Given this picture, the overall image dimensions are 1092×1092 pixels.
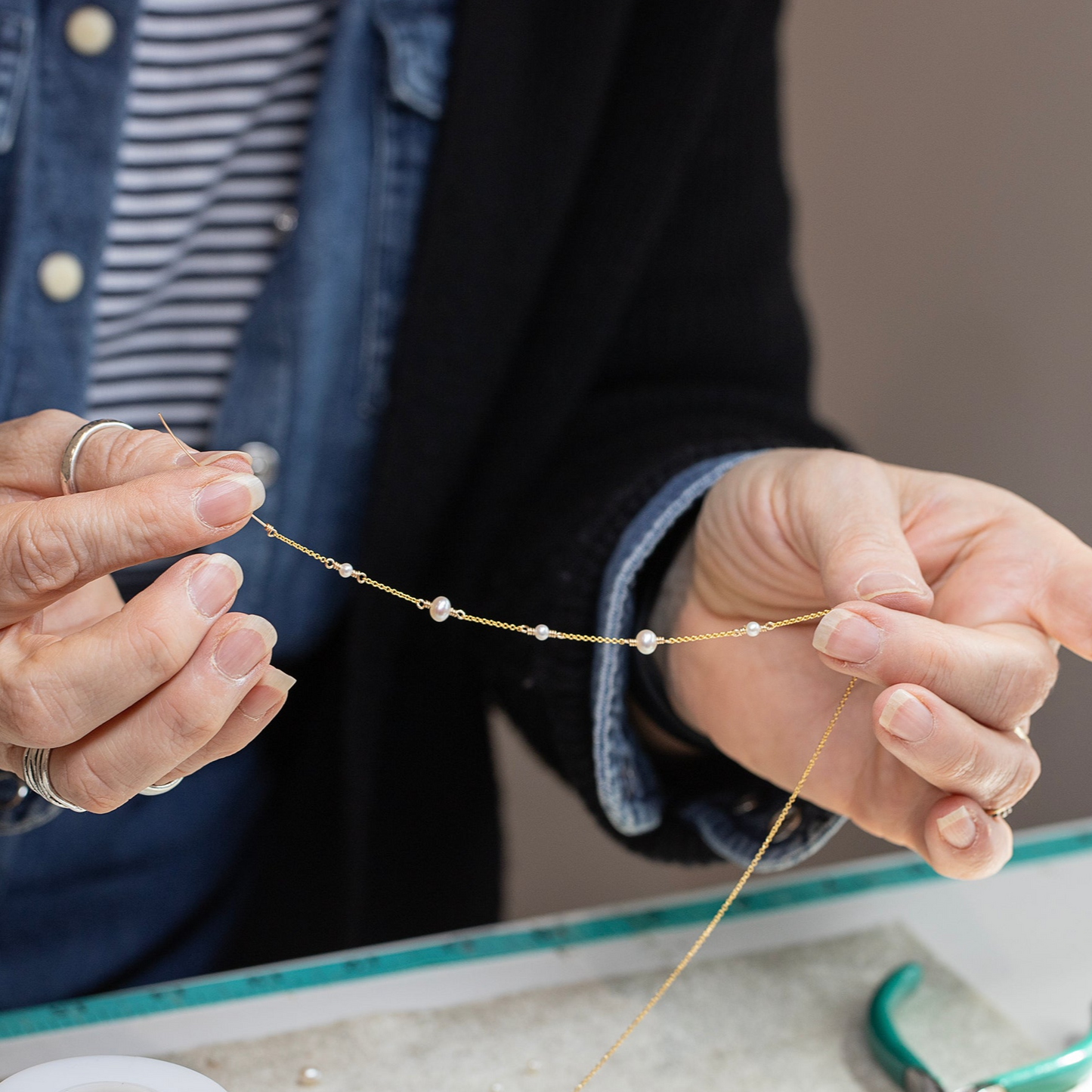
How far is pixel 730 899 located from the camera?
24.0 inches

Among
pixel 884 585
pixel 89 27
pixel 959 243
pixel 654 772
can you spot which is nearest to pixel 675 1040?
pixel 654 772

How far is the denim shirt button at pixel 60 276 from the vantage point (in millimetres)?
705

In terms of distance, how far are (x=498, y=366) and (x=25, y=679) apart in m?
0.49

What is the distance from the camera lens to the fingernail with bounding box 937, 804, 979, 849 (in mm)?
493

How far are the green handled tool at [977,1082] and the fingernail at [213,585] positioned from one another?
0.44 metres

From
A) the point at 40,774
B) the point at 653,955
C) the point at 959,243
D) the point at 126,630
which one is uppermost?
the point at 959,243

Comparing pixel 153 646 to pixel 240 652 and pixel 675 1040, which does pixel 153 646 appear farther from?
pixel 675 1040

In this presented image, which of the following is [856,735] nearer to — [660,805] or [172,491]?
[660,805]

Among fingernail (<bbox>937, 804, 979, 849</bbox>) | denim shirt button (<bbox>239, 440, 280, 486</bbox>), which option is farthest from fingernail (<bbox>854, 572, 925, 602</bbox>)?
denim shirt button (<bbox>239, 440, 280, 486</bbox>)

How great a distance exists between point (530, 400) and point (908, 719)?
51 cm

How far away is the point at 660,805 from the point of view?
734mm

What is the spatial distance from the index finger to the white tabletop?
285mm

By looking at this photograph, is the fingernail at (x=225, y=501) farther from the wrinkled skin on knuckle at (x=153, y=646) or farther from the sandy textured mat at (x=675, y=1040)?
the sandy textured mat at (x=675, y=1040)

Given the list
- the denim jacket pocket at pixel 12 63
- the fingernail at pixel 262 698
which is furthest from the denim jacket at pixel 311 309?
the fingernail at pixel 262 698
